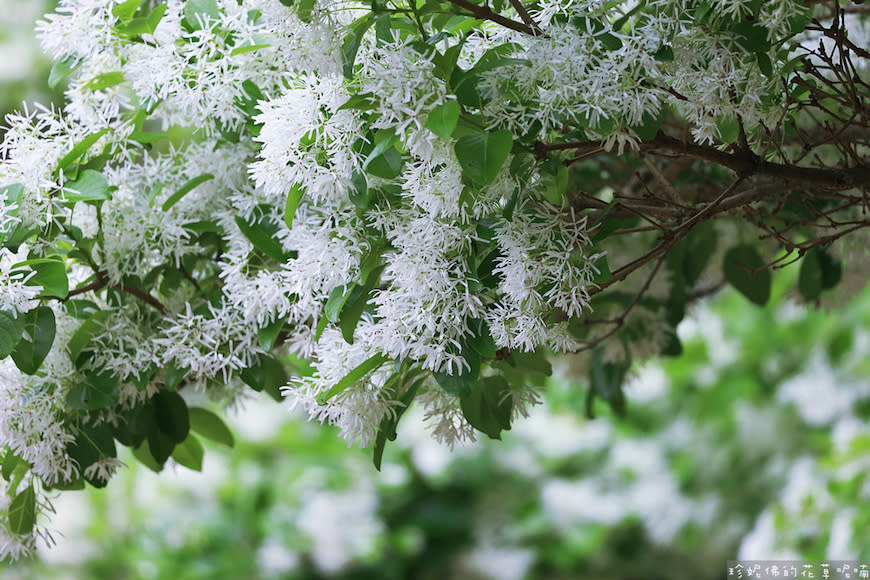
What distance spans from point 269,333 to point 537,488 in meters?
2.19

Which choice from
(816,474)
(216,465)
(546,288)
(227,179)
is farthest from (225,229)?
(216,465)

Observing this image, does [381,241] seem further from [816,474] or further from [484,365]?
[816,474]

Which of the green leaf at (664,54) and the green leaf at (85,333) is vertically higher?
the green leaf at (664,54)

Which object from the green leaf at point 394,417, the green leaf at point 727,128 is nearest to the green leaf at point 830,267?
the green leaf at point 727,128

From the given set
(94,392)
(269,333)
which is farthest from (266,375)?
(94,392)

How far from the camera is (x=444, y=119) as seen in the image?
57cm

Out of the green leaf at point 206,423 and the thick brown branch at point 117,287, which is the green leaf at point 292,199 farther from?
the green leaf at point 206,423

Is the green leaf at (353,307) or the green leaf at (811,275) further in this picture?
the green leaf at (811,275)

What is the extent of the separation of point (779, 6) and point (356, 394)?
1.42ft

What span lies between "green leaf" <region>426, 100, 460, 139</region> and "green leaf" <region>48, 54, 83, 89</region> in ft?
1.44

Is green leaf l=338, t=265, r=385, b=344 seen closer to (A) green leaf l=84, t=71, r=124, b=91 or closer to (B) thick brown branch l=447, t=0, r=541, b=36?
(B) thick brown branch l=447, t=0, r=541, b=36

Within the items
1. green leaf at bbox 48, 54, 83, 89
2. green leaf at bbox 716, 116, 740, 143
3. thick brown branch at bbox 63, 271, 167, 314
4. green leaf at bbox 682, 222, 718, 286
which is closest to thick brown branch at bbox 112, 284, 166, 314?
thick brown branch at bbox 63, 271, 167, 314

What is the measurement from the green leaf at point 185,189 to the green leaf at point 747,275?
0.66m

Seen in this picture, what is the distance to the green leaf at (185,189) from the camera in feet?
2.72
